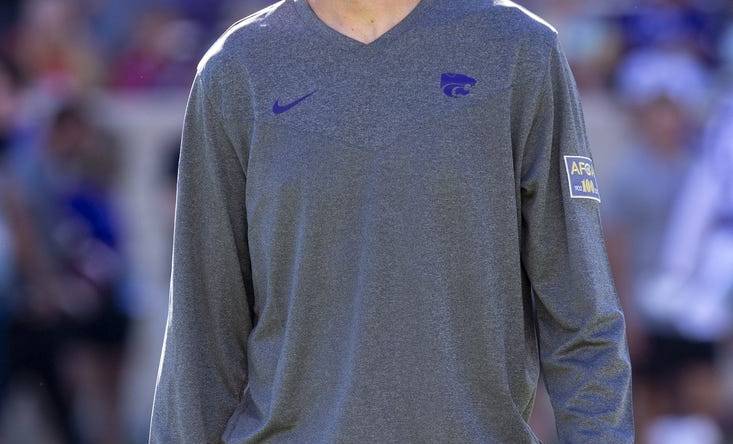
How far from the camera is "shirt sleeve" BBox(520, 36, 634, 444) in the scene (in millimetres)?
2316

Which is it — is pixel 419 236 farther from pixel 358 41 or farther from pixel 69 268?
pixel 69 268

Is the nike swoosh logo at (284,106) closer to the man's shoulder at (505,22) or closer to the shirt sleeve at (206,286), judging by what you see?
the shirt sleeve at (206,286)

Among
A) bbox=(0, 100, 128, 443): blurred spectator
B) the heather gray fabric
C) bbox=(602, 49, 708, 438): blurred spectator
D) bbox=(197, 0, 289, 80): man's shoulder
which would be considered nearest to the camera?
the heather gray fabric

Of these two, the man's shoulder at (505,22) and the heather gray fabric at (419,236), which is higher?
the man's shoulder at (505,22)

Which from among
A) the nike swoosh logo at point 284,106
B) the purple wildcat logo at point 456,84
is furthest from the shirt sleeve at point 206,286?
the purple wildcat logo at point 456,84

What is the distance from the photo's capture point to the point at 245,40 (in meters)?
2.48

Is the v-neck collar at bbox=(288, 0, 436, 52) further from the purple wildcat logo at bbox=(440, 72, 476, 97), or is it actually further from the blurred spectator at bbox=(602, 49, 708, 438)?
the blurred spectator at bbox=(602, 49, 708, 438)

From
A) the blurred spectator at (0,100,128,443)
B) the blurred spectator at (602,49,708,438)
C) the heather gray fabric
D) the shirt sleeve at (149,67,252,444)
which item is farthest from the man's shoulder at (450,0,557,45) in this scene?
the blurred spectator at (0,100,128,443)

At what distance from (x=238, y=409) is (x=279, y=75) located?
0.64 meters

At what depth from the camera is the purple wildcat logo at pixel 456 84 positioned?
2.32 metres

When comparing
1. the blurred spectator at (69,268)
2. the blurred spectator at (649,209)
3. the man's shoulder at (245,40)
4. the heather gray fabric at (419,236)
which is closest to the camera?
the heather gray fabric at (419,236)

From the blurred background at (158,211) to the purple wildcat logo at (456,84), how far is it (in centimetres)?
404

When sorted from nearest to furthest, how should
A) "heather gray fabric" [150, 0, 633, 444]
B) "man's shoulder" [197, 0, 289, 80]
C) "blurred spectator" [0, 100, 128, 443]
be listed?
"heather gray fabric" [150, 0, 633, 444]
"man's shoulder" [197, 0, 289, 80]
"blurred spectator" [0, 100, 128, 443]

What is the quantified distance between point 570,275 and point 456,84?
391mm
